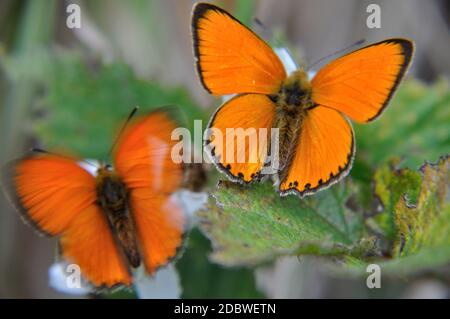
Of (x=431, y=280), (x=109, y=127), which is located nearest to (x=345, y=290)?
(x=431, y=280)

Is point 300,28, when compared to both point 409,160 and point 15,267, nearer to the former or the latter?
point 409,160

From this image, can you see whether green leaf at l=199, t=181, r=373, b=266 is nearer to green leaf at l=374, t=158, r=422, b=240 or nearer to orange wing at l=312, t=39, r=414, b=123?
green leaf at l=374, t=158, r=422, b=240

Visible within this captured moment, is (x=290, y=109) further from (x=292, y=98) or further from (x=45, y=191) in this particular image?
(x=45, y=191)

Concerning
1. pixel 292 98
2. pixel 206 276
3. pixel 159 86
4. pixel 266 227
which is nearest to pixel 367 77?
pixel 292 98

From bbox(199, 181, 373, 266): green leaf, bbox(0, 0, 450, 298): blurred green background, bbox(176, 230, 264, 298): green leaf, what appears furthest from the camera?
bbox(0, 0, 450, 298): blurred green background

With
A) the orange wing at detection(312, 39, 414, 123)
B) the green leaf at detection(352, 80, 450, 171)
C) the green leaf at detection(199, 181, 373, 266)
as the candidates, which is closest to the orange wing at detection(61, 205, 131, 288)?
the green leaf at detection(199, 181, 373, 266)
